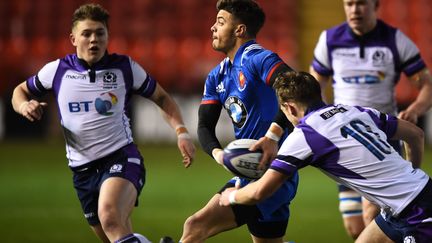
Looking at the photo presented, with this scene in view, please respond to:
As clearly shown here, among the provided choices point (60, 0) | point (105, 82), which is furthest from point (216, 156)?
point (60, 0)

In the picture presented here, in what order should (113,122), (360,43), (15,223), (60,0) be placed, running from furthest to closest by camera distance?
1. (60,0)
2. (15,223)
3. (360,43)
4. (113,122)

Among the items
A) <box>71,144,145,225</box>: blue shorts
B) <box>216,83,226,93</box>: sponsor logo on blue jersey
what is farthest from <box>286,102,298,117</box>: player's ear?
<box>71,144,145,225</box>: blue shorts

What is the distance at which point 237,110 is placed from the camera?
21.0ft

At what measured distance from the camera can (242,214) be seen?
6.25m

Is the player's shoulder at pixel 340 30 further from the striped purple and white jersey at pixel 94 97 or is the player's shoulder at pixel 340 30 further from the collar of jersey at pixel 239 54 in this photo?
the collar of jersey at pixel 239 54

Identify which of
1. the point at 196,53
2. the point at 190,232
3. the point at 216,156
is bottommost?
the point at 196,53

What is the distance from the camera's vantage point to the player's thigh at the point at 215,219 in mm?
6191

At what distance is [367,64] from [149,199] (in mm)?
5309

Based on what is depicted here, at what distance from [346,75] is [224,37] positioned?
87.8 inches

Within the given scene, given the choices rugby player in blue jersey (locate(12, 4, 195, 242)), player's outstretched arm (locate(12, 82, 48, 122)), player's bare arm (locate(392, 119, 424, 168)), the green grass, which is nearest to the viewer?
player's bare arm (locate(392, 119, 424, 168))

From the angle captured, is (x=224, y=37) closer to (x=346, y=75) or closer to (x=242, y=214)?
(x=242, y=214)

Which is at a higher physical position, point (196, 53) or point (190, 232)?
point (190, 232)

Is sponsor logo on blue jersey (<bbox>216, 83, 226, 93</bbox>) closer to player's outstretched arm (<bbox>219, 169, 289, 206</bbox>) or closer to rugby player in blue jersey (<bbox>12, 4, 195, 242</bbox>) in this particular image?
rugby player in blue jersey (<bbox>12, 4, 195, 242</bbox>)

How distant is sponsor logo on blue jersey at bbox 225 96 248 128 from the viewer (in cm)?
638
